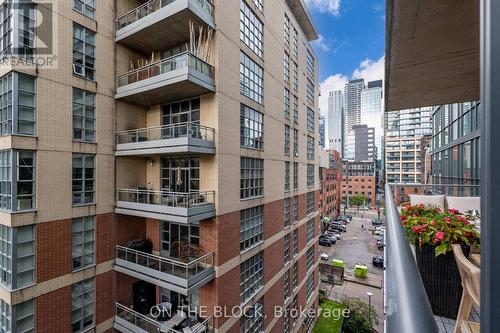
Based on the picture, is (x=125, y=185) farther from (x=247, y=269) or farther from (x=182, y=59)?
(x=247, y=269)

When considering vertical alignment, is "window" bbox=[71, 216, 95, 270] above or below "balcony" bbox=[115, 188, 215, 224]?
below

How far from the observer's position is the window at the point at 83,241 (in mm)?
9555

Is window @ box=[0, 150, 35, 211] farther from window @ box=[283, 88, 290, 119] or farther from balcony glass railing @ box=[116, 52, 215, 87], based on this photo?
window @ box=[283, 88, 290, 119]

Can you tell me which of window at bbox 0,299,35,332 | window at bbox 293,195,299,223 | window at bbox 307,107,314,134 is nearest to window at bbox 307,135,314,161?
window at bbox 307,107,314,134

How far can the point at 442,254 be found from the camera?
379 cm

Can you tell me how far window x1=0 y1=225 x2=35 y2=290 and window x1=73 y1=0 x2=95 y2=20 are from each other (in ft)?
27.7

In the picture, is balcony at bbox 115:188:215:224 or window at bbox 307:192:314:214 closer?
balcony at bbox 115:188:215:224

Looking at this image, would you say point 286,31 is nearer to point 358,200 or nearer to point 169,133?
point 169,133

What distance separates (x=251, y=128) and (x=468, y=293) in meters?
10.8

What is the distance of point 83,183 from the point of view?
9.94m

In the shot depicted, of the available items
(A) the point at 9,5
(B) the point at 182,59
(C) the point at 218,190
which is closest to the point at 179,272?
(C) the point at 218,190

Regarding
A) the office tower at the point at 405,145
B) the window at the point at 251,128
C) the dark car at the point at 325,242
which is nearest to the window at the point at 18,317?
the window at the point at 251,128

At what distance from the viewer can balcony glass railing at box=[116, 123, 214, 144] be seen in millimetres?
10047

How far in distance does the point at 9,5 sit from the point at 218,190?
9897 millimetres
